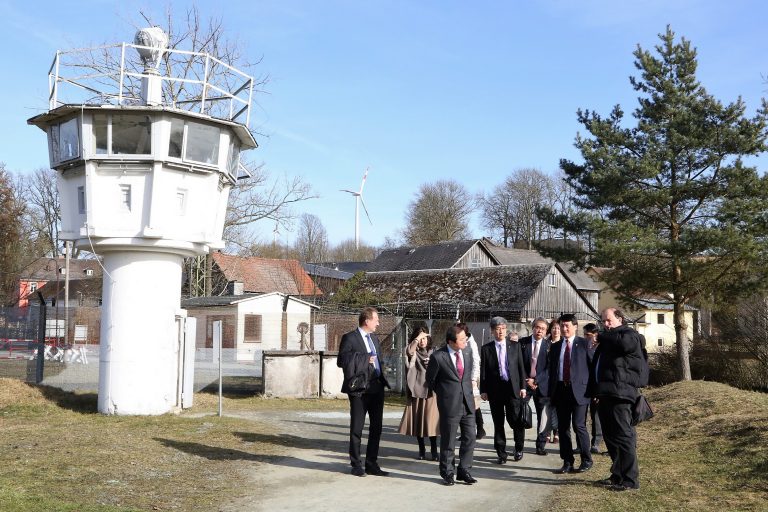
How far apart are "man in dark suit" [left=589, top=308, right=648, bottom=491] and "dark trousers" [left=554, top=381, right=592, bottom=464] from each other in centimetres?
95

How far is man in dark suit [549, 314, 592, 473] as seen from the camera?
9.70 meters

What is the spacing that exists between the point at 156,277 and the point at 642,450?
9.23 metres

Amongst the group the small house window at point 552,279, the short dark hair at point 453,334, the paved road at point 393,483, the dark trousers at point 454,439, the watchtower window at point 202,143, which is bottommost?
the paved road at point 393,483

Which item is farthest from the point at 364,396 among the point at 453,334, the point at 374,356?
the point at 453,334

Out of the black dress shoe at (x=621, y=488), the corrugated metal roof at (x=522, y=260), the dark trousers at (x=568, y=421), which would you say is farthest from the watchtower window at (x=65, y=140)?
the corrugated metal roof at (x=522, y=260)

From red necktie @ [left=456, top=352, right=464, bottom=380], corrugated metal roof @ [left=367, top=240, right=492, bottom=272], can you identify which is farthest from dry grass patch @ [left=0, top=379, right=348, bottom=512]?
corrugated metal roof @ [left=367, top=240, right=492, bottom=272]

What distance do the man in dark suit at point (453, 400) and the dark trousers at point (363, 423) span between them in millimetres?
786

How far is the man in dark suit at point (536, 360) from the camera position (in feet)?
36.3

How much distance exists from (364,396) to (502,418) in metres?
2.18

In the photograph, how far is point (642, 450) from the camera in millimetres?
11391

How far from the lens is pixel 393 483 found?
29.5 feet

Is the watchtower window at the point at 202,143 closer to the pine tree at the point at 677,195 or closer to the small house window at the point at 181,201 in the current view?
the small house window at the point at 181,201

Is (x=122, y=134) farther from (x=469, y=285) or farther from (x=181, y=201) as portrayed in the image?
(x=469, y=285)

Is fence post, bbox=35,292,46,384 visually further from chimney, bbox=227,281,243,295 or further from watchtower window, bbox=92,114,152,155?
chimney, bbox=227,281,243,295
